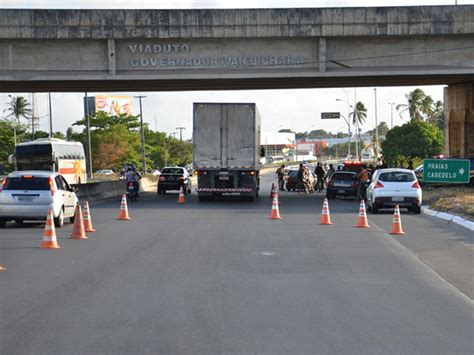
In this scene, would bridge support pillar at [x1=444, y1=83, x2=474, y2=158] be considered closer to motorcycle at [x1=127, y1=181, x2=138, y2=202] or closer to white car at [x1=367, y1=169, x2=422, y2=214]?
white car at [x1=367, y1=169, x2=422, y2=214]

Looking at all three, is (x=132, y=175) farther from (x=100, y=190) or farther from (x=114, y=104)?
(x=114, y=104)

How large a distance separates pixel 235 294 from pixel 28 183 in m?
11.1

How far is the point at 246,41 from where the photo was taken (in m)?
31.3

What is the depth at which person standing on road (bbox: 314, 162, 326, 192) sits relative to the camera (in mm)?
44750

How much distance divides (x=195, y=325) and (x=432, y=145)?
61.0m

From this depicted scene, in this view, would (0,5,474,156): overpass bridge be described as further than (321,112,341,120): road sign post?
No

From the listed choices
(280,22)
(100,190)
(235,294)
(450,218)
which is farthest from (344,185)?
(235,294)

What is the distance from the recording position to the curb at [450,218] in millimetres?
19955

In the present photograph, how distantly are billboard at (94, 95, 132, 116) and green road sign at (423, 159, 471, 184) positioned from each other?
4896 inches

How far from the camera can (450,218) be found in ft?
73.4

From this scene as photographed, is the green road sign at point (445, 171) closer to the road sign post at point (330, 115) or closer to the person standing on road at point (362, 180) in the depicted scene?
the person standing on road at point (362, 180)

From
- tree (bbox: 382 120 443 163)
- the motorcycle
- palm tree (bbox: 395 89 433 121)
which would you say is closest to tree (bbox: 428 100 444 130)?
palm tree (bbox: 395 89 433 121)

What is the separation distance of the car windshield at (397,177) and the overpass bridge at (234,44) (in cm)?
675

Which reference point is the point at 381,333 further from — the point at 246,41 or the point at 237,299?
the point at 246,41
